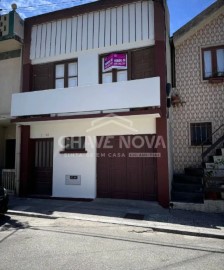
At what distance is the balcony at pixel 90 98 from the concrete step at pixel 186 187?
3401mm

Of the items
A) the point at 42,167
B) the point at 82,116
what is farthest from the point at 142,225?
the point at 42,167

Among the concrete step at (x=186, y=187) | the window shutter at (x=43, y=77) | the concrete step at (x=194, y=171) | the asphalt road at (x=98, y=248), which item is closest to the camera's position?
the asphalt road at (x=98, y=248)

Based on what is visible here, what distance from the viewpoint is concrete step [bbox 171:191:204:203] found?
354 inches

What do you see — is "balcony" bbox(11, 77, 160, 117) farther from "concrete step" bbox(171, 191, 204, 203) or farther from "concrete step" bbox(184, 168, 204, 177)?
"concrete step" bbox(184, 168, 204, 177)

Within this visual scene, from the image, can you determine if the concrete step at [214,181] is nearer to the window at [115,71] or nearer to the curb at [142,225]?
the curb at [142,225]

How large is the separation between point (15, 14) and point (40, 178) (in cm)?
729

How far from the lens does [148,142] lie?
973 cm

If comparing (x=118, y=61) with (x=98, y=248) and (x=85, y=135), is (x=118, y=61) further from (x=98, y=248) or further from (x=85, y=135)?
(x=98, y=248)

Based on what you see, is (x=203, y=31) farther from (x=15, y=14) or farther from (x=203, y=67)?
Result: (x=15, y=14)

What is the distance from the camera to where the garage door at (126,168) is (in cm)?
970

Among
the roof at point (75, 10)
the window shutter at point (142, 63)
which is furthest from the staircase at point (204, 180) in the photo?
the roof at point (75, 10)

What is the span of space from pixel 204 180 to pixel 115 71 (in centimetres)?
540

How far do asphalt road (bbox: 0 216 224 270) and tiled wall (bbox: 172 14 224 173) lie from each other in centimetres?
527

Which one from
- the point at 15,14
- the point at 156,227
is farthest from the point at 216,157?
the point at 15,14
